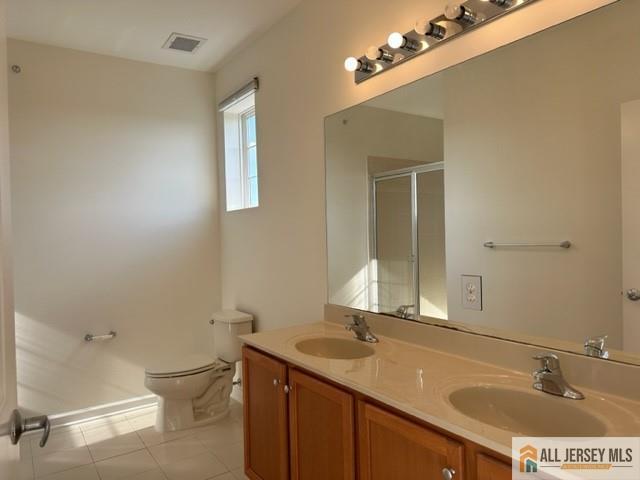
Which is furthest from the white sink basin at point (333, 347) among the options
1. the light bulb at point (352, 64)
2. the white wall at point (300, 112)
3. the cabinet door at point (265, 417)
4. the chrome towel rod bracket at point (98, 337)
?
the chrome towel rod bracket at point (98, 337)

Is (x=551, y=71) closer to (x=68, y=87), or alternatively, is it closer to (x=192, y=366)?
(x=192, y=366)

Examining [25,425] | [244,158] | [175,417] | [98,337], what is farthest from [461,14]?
[98,337]

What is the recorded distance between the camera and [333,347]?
2.07 metres

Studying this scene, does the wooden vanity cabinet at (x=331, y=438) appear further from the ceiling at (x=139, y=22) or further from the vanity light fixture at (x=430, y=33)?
the ceiling at (x=139, y=22)

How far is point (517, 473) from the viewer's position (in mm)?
944

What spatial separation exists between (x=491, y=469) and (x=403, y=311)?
1002 millimetres

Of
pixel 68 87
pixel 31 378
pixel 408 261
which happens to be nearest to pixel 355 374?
pixel 408 261

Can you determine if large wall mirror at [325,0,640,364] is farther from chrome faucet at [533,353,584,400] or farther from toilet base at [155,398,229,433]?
toilet base at [155,398,229,433]

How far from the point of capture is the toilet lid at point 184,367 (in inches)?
109

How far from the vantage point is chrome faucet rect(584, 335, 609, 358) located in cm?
127

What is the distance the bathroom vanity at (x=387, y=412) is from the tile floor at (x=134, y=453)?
544 millimetres

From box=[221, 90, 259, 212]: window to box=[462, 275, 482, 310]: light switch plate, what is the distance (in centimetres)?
214

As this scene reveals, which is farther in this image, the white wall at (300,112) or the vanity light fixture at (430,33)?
the white wall at (300,112)

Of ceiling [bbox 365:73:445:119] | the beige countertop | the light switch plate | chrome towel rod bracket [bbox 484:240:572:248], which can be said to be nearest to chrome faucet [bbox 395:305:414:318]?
the beige countertop
